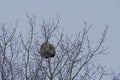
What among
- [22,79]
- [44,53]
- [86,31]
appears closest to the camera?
[44,53]

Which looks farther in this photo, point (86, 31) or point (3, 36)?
point (86, 31)

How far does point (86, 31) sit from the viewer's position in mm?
14344

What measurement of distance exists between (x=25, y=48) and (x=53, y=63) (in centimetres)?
100

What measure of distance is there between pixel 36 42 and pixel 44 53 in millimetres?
3583

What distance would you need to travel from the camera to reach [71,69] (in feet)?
42.1

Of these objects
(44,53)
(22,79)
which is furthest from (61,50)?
(44,53)

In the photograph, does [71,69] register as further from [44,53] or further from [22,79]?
[44,53]

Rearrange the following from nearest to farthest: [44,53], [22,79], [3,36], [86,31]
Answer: [44,53]
[22,79]
[3,36]
[86,31]

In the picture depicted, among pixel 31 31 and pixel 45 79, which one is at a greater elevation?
pixel 31 31

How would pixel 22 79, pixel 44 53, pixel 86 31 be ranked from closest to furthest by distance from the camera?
pixel 44 53
pixel 22 79
pixel 86 31

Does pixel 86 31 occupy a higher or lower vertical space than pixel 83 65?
higher

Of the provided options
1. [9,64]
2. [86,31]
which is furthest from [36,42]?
[86,31]

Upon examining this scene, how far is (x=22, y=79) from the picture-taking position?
12266 millimetres

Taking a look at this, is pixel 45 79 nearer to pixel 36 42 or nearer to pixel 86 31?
pixel 36 42
